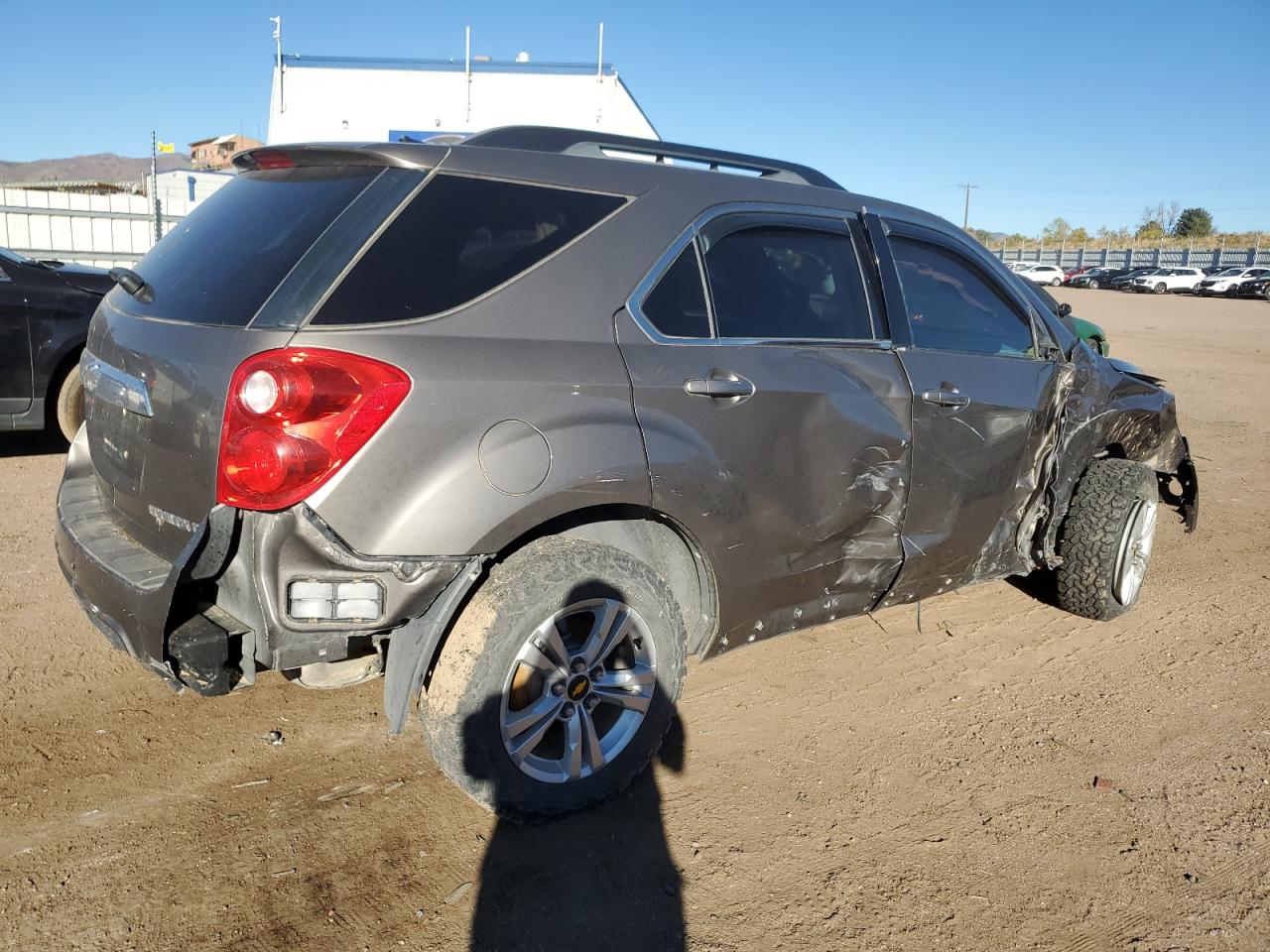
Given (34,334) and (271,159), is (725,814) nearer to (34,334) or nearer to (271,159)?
(271,159)

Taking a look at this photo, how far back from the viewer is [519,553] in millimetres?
2689

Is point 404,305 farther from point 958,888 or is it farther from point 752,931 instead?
point 958,888

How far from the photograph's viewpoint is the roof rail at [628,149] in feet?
9.89

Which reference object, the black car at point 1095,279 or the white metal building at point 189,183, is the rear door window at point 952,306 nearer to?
the white metal building at point 189,183

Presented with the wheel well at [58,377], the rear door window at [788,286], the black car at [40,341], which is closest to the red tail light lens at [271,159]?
the rear door window at [788,286]

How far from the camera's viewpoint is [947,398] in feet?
11.9

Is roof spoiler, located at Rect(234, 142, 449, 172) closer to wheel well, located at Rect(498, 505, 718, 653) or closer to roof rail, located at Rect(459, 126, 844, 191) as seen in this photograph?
Answer: roof rail, located at Rect(459, 126, 844, 191)

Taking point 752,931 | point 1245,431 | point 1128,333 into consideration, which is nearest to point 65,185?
point 1128,333

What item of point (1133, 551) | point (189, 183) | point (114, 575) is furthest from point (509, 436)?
point (189, 183)

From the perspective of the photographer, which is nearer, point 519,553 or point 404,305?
point 404,305

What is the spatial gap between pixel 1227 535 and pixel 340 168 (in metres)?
5.97

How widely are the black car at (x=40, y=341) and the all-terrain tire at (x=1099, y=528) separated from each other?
19.8 feet

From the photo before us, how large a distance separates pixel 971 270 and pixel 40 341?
5.93 metres

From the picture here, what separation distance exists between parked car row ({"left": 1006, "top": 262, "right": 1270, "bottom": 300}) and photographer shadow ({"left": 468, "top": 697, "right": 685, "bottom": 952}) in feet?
133
